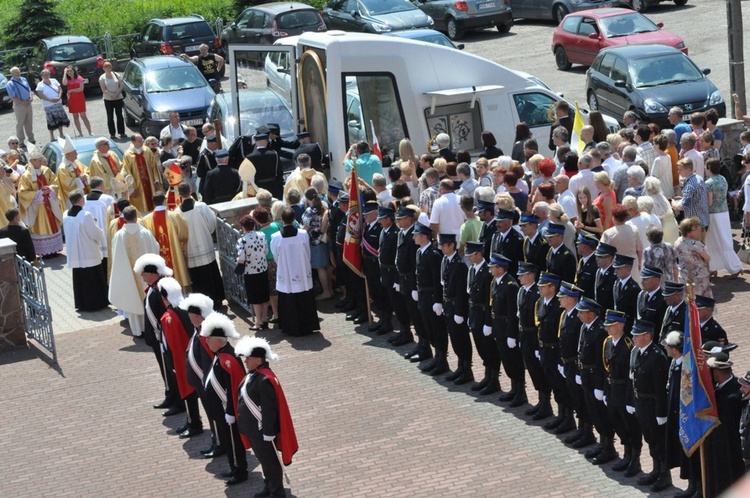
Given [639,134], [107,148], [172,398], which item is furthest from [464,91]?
[172,398]

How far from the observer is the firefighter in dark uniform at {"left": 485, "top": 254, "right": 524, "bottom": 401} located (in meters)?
11.8

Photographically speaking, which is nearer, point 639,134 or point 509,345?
point 509,345

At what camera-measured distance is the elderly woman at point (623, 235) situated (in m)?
13.0

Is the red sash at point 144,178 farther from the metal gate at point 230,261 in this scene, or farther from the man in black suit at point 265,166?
the metal gate at point 230,261

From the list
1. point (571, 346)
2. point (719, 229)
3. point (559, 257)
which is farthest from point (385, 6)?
point (571, 346)

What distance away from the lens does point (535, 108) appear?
1877 cm

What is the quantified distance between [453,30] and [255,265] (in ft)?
66.1

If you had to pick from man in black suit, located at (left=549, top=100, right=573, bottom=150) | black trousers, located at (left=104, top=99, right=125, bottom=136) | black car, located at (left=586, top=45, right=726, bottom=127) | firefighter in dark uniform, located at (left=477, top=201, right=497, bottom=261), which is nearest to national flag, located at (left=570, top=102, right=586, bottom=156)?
man in black suit, located at (left=549, top=100, right=573, bottom=150)

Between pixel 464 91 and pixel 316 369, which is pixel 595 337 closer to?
pixel 316 369

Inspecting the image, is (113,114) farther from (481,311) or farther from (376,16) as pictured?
(481,311)

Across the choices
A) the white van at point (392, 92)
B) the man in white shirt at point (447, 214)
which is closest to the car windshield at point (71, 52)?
the white van at point (392, 92)

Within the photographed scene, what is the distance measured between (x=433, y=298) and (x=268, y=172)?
16.6ft

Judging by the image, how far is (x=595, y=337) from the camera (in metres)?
10.5

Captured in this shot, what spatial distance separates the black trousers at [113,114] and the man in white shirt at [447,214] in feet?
45.4
